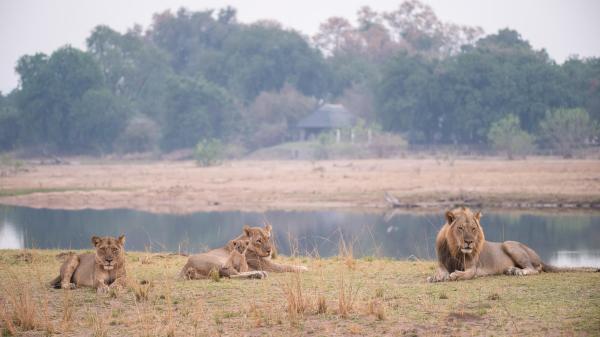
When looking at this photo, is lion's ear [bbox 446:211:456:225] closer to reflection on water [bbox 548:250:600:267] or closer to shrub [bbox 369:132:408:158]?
reflection on water [bbox 548:250:600:267]

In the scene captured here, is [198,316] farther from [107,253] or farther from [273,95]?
[273,95]

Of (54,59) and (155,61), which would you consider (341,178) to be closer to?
(54,59)

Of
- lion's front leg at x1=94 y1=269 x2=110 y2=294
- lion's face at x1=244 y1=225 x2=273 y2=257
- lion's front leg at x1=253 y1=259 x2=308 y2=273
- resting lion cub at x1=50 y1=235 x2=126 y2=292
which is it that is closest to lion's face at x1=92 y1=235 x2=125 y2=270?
resting lion cub at x1=50 y1=235 x2=126 y2=292

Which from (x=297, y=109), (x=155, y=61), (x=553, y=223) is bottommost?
(x=553, y=223)

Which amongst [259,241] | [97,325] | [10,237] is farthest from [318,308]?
[10,237]

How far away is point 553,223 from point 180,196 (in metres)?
15.9

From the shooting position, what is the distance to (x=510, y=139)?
52094 millimetres

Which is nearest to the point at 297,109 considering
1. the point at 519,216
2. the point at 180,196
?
the point at 180,196

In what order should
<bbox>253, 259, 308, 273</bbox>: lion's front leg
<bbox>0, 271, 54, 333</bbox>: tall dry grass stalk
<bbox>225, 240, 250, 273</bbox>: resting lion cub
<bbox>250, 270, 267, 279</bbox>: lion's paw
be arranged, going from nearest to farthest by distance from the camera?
<bbox>0, 271, 54, 333</bbox>: tall dry grass stalk → <bbox>250, 270, 267, 279</bbox>: lion's paw → <bbox>225, 240, 250, 273</bbox>: resting lion cub → <bbox>253, 259, 308, 273</bbox>: lion's front leg

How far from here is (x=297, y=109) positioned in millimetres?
73875

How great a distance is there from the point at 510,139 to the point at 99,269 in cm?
4499

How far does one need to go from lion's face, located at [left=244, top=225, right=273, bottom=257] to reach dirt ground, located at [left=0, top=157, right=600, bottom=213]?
20.7m

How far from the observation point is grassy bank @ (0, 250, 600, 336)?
752 centimetres

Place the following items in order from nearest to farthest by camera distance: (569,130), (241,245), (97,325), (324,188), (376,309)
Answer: (97,325) < (376,309) < (241,245) < (324,188) < (569,130)
